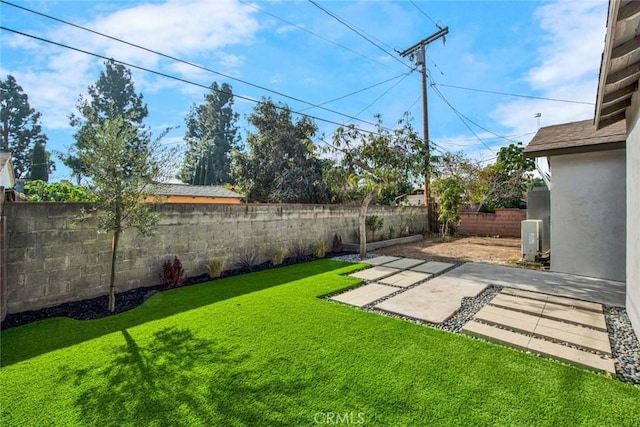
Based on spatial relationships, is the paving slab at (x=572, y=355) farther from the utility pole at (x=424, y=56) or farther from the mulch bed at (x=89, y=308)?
the utility pole at (x=424, y=56)

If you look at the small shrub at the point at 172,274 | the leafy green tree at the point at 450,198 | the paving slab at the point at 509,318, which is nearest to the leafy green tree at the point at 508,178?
the leafy green tree at the point at 450,198

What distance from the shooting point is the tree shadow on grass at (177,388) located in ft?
6.66

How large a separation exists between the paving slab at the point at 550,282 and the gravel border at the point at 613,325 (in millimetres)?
437

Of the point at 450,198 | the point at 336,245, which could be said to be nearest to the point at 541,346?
the point at 336,245

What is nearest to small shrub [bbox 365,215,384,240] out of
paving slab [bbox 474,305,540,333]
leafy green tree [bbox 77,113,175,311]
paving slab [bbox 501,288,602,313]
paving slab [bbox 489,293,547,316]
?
paving slab [bbox 501,288,602,313]

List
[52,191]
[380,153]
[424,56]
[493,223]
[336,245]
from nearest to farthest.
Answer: [52,191] → [380,153] → [336,245] → [424,56] → [493,223]

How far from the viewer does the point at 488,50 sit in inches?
360

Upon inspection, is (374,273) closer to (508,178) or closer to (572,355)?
(572,355)

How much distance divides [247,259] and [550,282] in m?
6.90

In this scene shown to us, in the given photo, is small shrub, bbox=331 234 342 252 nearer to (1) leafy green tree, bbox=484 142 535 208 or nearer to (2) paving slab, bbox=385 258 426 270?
(2) paving slab, bbox=385 258 426 270

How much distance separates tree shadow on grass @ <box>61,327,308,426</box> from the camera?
2029mm

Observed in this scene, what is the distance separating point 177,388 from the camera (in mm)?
2357

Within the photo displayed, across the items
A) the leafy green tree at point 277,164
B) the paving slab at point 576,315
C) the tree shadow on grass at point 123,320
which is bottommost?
the tree shadow on grass at point 123,320

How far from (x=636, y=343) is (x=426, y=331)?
2.36 meters
